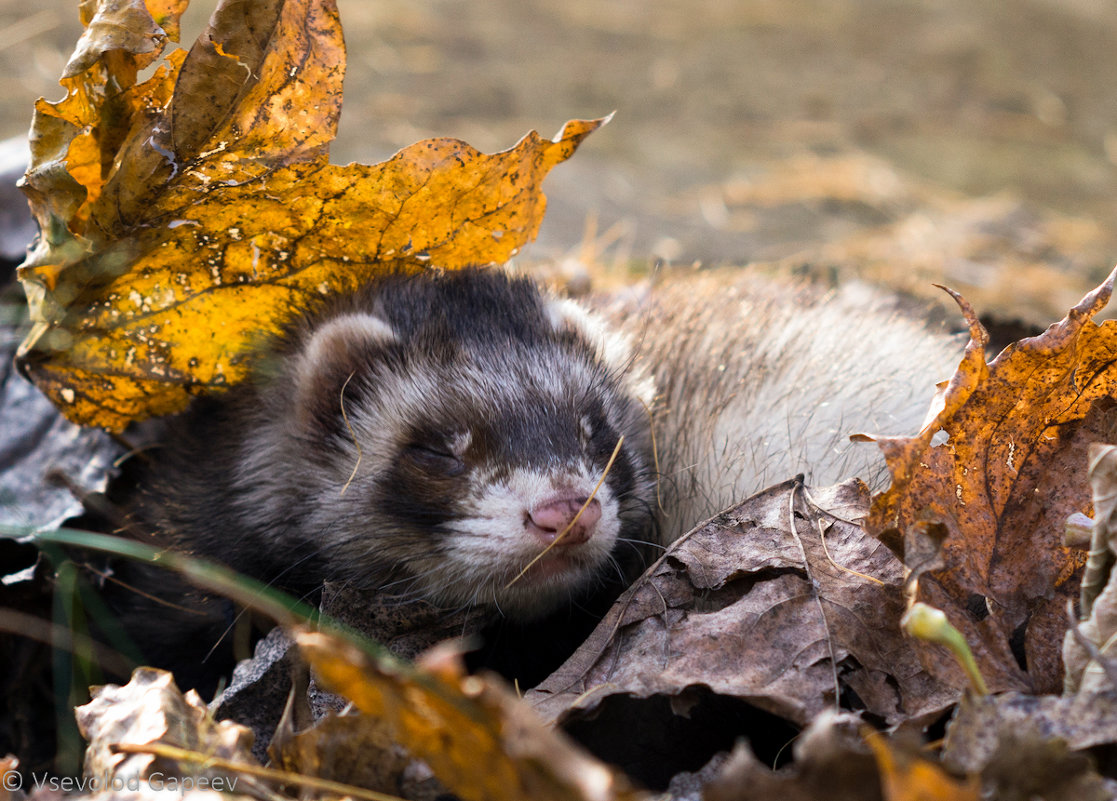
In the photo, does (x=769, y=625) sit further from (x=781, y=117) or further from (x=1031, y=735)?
(x=781, y=117)

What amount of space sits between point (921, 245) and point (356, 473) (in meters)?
4.53

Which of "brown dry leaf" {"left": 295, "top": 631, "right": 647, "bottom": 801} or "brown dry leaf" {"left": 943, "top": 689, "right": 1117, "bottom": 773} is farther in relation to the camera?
"brown dry leaf" {"left": 943, "top": 689, "right": 1117, "bottom": 773}

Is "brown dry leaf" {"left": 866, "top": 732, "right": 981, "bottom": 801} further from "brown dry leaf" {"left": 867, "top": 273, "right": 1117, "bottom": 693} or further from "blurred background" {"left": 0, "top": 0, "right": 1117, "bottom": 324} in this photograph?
"blurred background" {"left": 0, "top": 0, "right": 1117, "bottom": 324}

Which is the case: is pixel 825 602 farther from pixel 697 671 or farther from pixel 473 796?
pixel 473 796

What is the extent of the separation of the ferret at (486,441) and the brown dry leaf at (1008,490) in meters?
0.56

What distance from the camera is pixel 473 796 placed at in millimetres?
1384

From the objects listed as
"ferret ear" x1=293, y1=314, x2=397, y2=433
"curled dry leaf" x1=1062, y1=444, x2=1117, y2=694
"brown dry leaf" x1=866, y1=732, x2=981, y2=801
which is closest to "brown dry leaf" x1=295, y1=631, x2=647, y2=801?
"brown dry leaf" x1=866, y1=732, x2=981, y2=801

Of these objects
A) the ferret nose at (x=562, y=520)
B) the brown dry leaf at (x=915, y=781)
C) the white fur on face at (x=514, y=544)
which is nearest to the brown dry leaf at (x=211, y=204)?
the white fur on face at (x=514, y=544)

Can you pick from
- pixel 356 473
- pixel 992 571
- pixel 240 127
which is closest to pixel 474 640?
pixel 356 473

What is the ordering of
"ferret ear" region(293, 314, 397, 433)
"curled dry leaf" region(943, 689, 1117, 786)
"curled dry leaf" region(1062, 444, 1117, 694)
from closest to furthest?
"curled dry leaf" region(943, 689, 1117, 786) → "curled dry leaf" region(1062, 444, 1117, 694) → "ferret ear" region(293, 314, 397, 433)

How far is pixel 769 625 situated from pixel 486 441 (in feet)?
2.62

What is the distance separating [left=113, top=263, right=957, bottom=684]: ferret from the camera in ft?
7.70

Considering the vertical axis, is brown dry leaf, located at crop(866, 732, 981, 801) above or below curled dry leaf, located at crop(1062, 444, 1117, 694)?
above

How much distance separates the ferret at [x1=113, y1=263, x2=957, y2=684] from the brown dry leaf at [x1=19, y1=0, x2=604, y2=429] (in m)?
0.13
